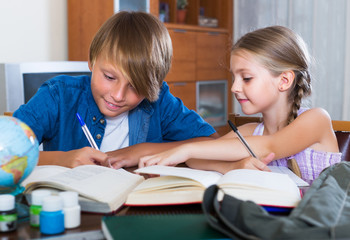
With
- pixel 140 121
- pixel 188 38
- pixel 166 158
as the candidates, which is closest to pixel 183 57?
pixel 188 38

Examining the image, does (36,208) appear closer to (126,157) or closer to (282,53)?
(126,157)

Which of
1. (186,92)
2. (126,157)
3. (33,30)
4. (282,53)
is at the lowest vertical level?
(186,92)

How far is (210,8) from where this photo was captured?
4.62 m

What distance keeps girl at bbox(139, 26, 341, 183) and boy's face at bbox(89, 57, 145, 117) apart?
286 millimetres

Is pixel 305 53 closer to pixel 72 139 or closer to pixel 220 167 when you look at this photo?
pixel 220 167

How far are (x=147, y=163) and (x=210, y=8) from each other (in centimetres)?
383

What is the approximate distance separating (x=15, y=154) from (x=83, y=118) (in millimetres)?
705

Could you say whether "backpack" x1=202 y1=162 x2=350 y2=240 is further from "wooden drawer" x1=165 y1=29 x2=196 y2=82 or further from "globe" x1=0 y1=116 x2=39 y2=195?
"wooden drawer" x1=165 y1=29 x2=196 y2=82

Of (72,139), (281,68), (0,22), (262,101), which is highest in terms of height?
(0,22)

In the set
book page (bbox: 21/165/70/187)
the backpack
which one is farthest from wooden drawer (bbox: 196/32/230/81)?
the backpack

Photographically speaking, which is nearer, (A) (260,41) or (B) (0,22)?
(A) (260,41)

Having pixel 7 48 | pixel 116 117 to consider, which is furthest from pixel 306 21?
pixel 116 117

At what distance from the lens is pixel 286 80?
1.43 meters

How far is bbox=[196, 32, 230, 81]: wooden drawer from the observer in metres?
4.19
